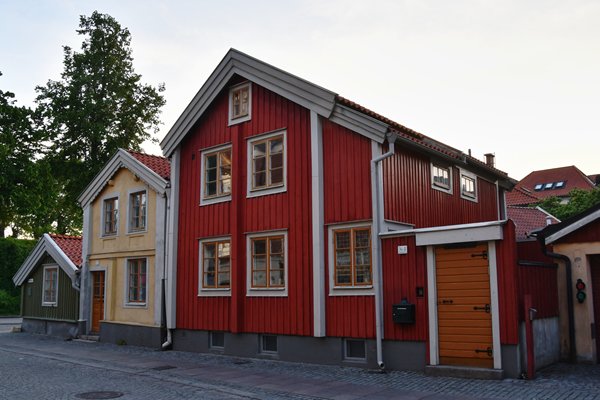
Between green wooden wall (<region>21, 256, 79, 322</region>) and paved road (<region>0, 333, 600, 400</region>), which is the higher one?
green wooden wall (<region>21, 256, 79, 322</region>)

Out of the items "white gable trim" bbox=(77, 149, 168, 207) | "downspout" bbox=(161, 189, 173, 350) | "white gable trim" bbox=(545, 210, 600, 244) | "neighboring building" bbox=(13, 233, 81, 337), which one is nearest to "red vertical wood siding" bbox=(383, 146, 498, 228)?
"white gable trim" bbox=(545, 210, 600, 244)

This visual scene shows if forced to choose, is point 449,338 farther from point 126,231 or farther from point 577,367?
point 126,231

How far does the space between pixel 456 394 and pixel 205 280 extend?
29.4 ft

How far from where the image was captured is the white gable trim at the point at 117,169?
63.1ft

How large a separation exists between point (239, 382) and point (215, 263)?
5481 millimetres

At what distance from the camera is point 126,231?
2064cm

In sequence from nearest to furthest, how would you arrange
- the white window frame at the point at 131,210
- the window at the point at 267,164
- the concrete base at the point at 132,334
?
the window at the point at 267,164 → the concrete base at the point at 132,334 → the white window frame at the point at 131,210

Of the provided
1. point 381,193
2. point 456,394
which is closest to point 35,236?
point 381,193

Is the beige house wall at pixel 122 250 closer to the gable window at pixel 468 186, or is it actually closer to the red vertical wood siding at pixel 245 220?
the red vertical wood siding at pixel 245 220

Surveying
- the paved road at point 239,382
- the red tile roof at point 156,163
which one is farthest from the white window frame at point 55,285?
the paved road at point 239,382

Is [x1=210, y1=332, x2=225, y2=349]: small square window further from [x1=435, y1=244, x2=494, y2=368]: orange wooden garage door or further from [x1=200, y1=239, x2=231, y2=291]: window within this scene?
[x1=435, y1=244, x2=494, y2=368]: orange wooden garage door

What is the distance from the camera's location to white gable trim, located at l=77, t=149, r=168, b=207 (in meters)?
19.2

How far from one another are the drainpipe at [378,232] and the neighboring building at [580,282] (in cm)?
382

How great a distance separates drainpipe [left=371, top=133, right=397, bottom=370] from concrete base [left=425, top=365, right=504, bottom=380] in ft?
3.87
